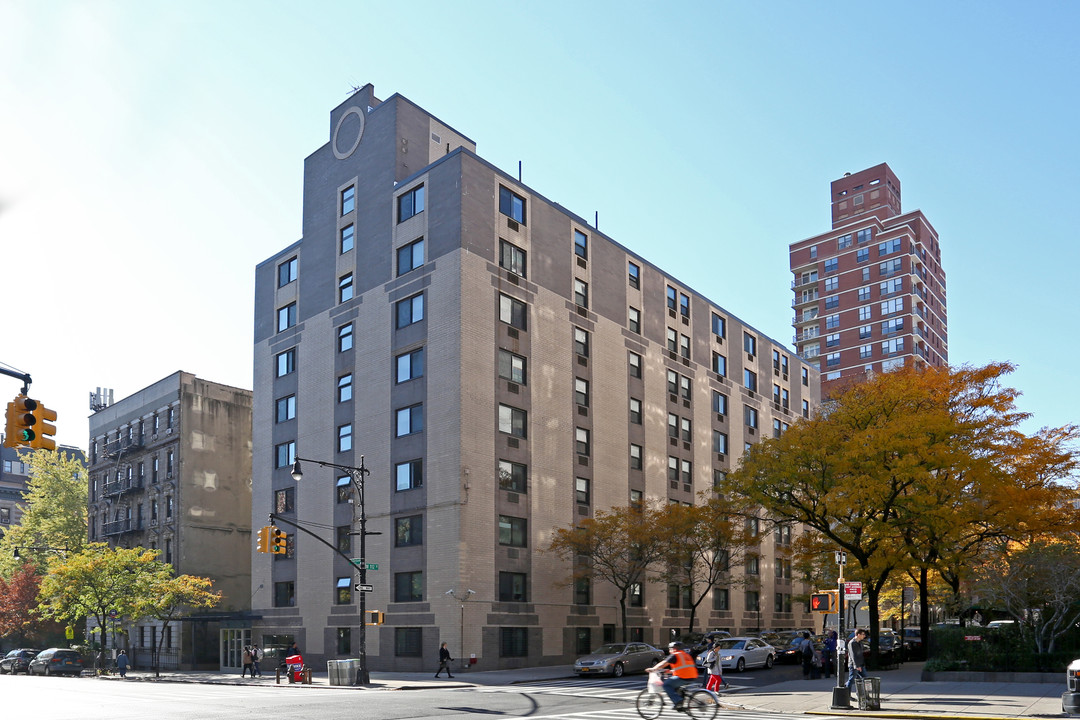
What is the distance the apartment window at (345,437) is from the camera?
57125mm

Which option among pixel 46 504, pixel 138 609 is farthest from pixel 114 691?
pixel 46 504

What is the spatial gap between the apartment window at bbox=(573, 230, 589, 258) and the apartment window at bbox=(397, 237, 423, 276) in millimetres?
10954

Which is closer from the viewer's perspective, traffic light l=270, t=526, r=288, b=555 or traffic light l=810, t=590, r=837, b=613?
traffic light l=810, t=590, r=837, b=613

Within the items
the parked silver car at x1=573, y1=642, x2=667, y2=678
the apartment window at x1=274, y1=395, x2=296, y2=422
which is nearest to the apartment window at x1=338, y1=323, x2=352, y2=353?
the apartment window at x1=274, y1=395, x2=296, y2=422

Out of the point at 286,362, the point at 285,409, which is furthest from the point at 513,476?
the point at 286,362

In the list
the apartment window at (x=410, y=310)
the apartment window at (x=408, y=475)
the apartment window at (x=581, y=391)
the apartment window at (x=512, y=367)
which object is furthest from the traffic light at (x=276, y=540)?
the apartment window at (x=581, y=391)

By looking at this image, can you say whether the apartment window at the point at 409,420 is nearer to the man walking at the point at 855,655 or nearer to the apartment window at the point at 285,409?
the apartment window at the point at 285,409

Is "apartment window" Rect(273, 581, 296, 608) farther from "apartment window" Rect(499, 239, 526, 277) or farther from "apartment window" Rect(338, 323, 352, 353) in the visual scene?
"apartment window" Rect(499, 239, 526, 277)

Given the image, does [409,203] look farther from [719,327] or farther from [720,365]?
[720,365]

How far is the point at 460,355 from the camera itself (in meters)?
50.8

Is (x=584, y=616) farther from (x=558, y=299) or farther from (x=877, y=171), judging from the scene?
(x=877, y=171)

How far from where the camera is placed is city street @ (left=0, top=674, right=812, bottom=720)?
25016mm

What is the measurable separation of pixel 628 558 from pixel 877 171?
99.8 metres

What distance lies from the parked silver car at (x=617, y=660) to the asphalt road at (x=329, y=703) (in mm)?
1552
